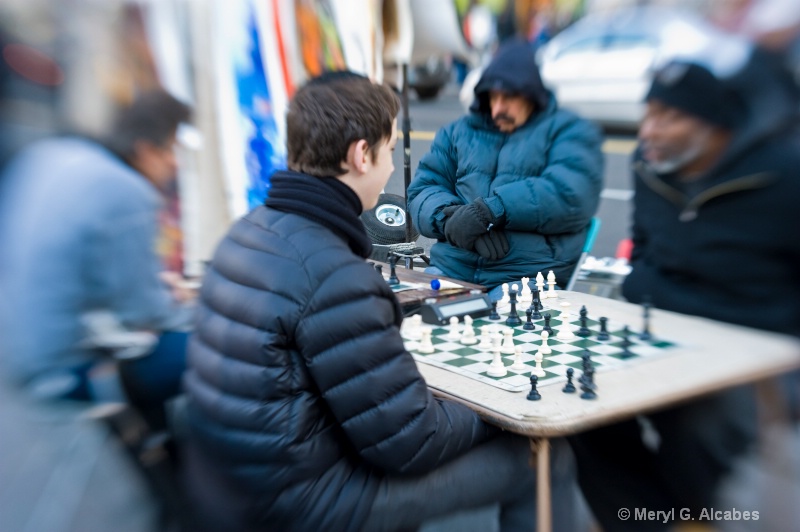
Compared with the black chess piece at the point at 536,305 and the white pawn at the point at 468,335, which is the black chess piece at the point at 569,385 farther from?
the black chess piece at the point at 536,305

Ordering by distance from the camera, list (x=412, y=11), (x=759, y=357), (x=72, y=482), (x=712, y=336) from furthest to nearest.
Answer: (x=72, y=482), (x=412, y=11), (x=712, y=336), (x=759, y=357)

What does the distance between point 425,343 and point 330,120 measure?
0.78m

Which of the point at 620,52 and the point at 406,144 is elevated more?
the point at 620,52

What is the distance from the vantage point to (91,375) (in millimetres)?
1744

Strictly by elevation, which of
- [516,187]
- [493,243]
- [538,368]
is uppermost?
[516,187]

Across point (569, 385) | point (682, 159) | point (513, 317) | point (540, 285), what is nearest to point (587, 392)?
point (569, 385)

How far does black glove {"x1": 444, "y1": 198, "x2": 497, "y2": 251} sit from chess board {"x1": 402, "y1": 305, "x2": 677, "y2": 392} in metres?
0.54

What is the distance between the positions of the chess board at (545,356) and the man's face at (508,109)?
91 cm

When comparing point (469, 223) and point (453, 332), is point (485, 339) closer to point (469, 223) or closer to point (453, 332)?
point (453, 332)

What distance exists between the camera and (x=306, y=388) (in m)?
1.67

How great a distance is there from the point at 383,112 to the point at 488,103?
116cm

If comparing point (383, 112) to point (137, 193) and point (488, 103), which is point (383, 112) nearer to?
point (137, 193)

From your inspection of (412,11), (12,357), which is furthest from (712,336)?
(12,357)

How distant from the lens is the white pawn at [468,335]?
2262mm
